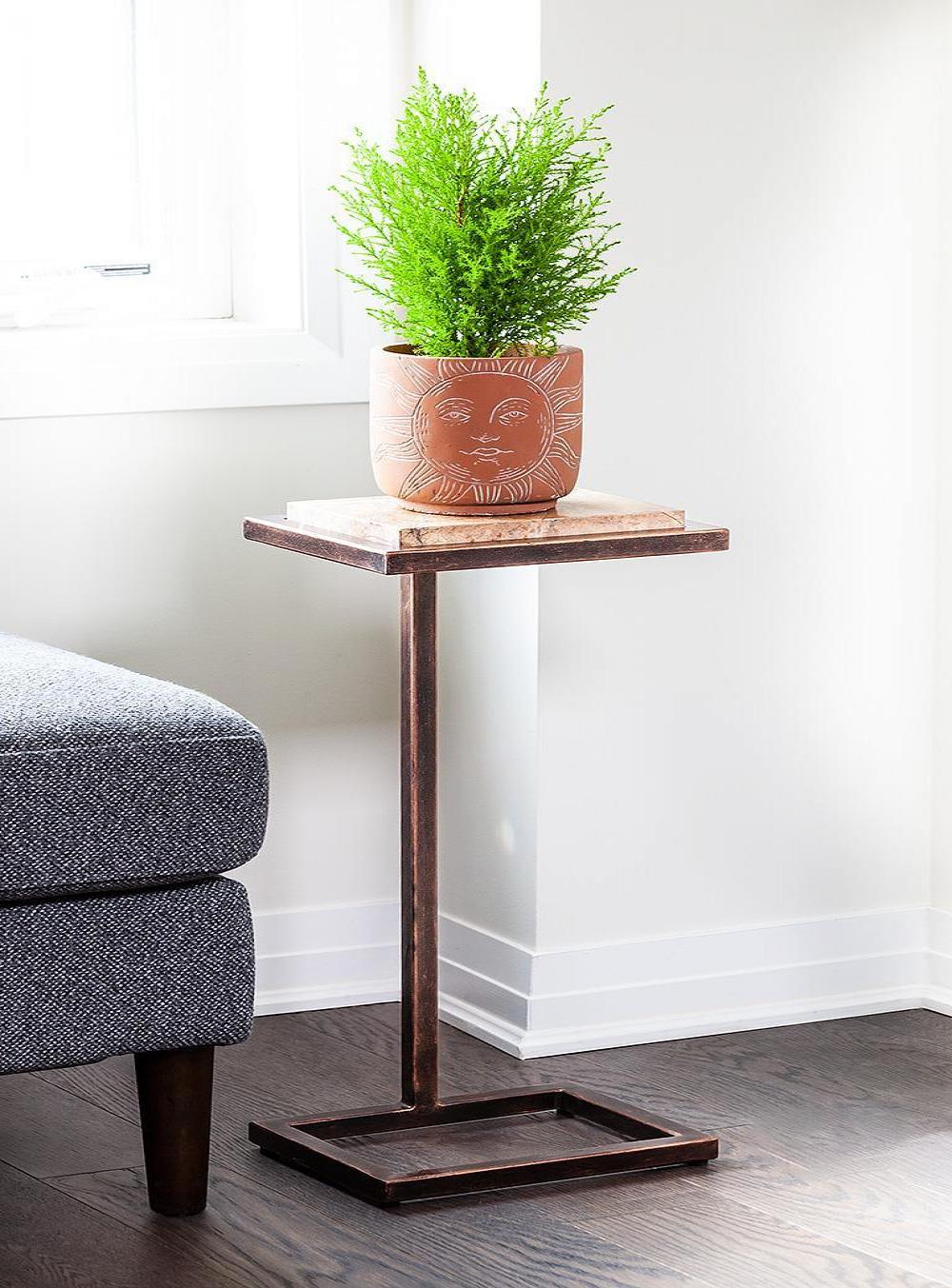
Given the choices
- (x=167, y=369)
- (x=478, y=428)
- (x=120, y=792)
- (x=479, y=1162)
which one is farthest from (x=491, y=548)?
(x=167, y=369)

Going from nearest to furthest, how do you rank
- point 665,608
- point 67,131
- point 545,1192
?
point 545,1192
point 665,608
point 67,131

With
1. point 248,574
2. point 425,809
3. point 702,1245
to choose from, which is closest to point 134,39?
point 248,574

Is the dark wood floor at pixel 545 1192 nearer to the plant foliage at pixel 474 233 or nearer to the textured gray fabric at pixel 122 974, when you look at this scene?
the textured gray fabric at pixel 122 974

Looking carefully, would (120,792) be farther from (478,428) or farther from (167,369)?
(167,369)

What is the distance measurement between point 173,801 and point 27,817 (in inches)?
5.1

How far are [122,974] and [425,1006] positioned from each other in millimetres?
372

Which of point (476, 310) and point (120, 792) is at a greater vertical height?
point (476, 310)

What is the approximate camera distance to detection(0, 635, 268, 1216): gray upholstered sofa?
5.66 feet

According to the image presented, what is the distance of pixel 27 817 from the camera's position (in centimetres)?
171

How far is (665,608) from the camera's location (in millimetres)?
2408

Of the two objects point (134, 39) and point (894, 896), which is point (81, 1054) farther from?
point (134, 39)

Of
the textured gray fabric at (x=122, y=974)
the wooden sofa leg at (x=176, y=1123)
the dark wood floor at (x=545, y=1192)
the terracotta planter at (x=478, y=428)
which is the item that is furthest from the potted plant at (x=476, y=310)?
the dark wood floor at (x=545, y=1192)

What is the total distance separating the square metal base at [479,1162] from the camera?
193 centimetres

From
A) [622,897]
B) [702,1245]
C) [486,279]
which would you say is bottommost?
[702,1245]
